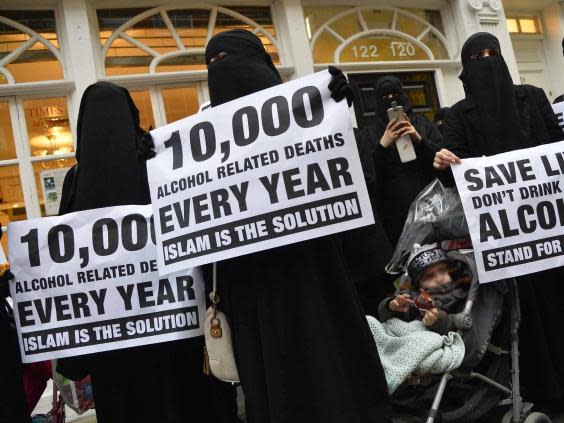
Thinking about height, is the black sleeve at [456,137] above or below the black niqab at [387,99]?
below

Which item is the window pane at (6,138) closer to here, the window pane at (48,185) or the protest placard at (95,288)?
the window pane at (48,185)

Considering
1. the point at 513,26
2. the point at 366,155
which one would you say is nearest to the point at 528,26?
the point at 513,26

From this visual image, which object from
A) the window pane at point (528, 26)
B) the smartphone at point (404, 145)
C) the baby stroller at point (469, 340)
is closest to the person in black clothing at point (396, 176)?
the smartphone at point (404, 145)

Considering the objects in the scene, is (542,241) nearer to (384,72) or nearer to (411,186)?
(411,186)

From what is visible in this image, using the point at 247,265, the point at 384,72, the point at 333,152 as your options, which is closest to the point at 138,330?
the point at 247,265

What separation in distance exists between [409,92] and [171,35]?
10.4 feet

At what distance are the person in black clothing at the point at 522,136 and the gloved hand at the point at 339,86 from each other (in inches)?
59.9

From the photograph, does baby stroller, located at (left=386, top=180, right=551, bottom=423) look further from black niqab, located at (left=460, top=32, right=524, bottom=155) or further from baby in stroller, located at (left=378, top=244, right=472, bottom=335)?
black niqab, located at (left=460, top=32, right=524, bottom=155)

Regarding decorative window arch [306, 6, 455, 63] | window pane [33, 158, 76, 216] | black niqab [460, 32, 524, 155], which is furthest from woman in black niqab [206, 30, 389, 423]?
decorative window arch [306, 6, 455, 63]

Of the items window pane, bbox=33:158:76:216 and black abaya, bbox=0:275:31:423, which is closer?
black abaya, bbox=0:275:31:423

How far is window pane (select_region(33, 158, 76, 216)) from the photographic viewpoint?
594 centimetres

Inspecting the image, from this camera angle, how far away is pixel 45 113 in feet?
20.1

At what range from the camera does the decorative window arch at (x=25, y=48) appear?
235 inches

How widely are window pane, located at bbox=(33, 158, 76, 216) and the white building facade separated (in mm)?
10
